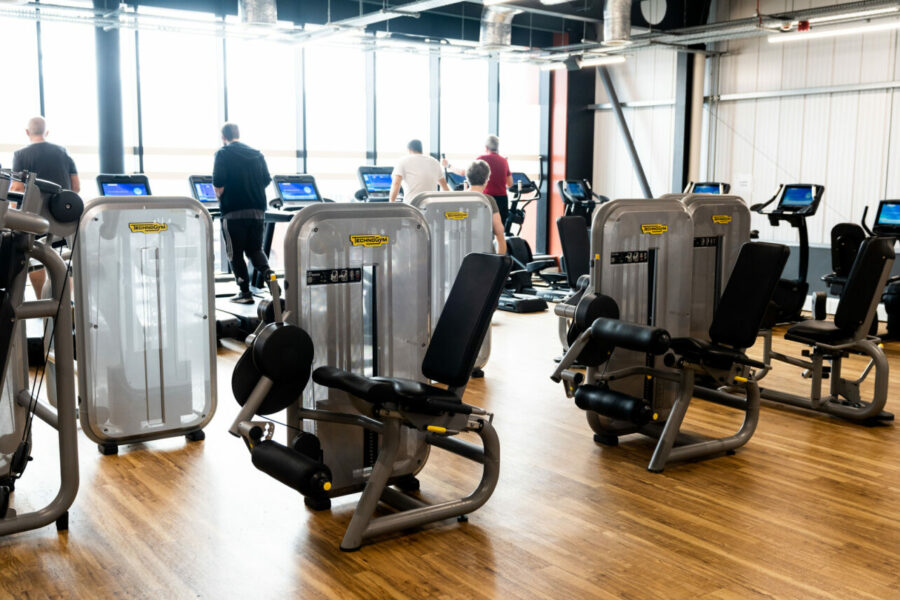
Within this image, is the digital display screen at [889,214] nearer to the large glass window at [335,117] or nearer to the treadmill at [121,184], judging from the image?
the large glass window at [335,117]

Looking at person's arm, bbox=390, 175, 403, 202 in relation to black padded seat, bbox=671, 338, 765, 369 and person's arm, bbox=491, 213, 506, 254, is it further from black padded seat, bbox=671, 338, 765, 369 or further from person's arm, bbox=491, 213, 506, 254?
black padded seat, bbox=671, 338, 765, 369

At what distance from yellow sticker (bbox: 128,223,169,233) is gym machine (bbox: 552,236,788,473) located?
1.99 metres

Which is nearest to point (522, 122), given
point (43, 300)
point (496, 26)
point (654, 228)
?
point (496, 26)

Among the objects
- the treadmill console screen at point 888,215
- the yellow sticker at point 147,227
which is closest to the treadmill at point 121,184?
the yellow sticker at point 147,227

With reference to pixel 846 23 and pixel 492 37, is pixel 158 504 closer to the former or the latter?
pixel 492 37

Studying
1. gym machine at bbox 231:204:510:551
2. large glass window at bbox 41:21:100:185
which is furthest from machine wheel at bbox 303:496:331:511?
large glass window at bbox 41:21:100:185

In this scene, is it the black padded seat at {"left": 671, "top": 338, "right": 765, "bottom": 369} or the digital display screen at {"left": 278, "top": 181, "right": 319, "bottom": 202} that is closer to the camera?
the black padded seat at {"left": 671, "top": 338, "right": 765, "bottom": 369}

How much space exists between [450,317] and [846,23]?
8268 millimetres

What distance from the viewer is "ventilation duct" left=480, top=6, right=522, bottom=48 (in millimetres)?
9547

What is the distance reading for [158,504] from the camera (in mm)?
3531

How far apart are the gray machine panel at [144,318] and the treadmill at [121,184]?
4107 mm

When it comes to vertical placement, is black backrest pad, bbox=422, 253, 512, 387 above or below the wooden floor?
above

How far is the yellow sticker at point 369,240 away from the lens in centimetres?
335

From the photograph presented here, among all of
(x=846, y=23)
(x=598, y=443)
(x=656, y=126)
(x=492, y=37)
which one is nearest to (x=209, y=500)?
(x=598, y=443)
